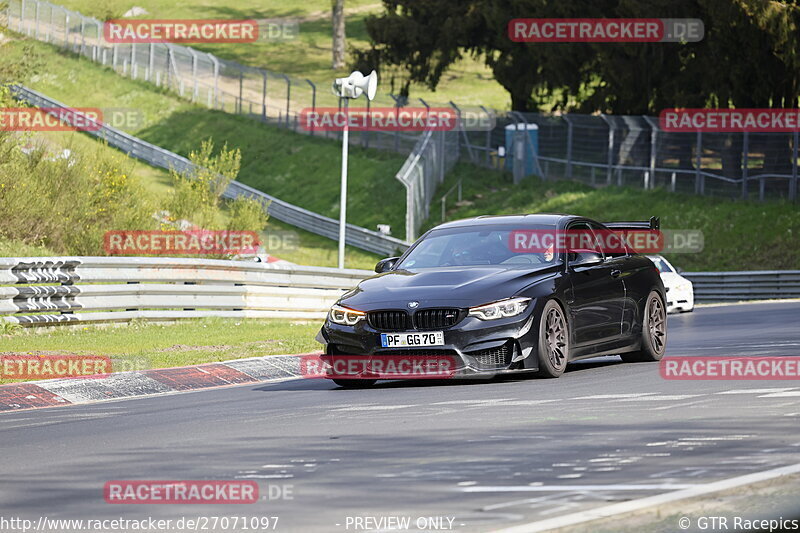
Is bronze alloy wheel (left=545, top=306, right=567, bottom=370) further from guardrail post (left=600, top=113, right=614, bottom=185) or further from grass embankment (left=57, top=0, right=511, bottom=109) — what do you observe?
grass embankment (left=57, top=0, right=511, bottom=109)

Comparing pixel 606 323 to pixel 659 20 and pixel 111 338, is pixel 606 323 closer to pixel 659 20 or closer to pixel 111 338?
pixel 111 338

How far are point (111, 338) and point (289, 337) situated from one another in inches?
93.4

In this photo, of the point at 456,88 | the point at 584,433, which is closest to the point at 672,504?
the point at 584,433

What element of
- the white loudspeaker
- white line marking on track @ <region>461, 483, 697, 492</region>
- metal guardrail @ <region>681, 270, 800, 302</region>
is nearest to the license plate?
white line marking on track @ <region>461, 483, 697, 492</region>

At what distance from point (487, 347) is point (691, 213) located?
31020 millimetres

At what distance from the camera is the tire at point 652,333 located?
1484 cm

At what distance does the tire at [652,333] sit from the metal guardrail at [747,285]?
66.0 feet

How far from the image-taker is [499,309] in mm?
Result: 12375

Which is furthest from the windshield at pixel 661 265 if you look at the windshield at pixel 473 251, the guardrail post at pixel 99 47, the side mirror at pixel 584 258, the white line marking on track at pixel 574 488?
the guardrail post at pixel 99 47

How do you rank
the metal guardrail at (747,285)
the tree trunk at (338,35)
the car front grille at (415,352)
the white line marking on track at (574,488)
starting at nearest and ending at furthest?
1. the white line marking on track at (574,488)
2. the car front grille at (415,352)
3. the metal guardrail at (747,285)
4. the tree trunk at (338,35)

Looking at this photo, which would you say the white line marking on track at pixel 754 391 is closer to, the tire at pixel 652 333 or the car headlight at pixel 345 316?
the car headlight at pixel 345 316

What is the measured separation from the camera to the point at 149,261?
67.3 ft

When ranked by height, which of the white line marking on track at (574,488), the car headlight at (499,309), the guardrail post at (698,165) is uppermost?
the guardrail post at (698,165)

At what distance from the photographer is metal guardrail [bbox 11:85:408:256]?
45.4m
